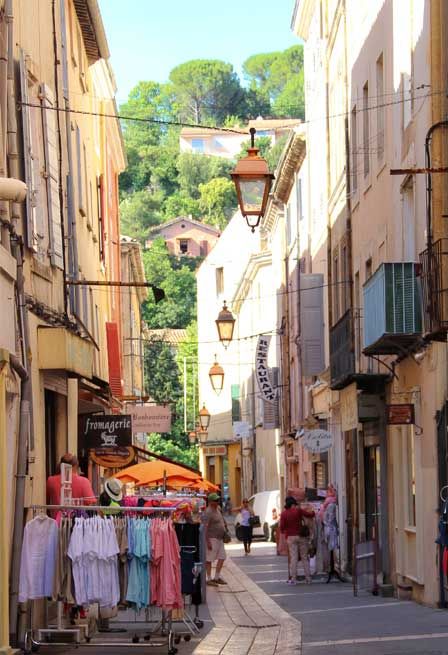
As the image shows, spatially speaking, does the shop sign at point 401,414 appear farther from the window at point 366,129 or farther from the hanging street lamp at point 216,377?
the hanging street lamp at point 216,377

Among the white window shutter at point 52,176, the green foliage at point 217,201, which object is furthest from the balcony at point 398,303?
the green foliage at point 217,201

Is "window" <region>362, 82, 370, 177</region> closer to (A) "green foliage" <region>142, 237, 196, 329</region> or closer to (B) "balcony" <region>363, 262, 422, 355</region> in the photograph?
(B) "balcony" <region>363, 262, 422, 355</region>

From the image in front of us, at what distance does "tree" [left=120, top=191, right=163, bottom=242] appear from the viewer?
148m

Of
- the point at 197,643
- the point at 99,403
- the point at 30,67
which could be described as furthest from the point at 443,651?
the point at 99,403

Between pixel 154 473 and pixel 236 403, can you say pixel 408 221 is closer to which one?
pixel 154 473

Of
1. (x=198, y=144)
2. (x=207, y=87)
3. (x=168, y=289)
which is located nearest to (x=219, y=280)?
(x=168, y=289)

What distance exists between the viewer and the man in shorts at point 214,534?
28.6 meters

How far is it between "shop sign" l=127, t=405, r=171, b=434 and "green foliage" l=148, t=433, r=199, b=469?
193 feet

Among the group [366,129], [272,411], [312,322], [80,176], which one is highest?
[366,129]

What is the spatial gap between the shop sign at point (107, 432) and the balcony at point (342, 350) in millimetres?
3556

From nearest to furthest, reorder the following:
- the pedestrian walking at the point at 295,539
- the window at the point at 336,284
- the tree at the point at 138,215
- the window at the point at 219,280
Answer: the pedestrian walking at the point at 295,539 < the window at the point at 336,284 < the window at the point at 219,280 < the tree at the point at 138,215

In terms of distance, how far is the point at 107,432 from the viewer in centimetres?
2561

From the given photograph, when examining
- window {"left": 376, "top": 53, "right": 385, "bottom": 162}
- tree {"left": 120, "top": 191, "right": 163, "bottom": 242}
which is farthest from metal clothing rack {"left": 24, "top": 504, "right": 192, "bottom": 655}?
tree {"left": 120, "top": 191, "right": 163, "bottom": 242}

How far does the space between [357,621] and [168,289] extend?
103185 millimetres
